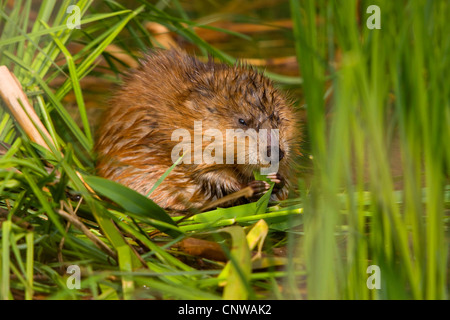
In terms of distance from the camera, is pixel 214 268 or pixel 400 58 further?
pixel 214 268

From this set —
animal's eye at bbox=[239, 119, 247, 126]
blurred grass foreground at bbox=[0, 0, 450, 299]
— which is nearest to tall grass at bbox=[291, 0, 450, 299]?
Answer: blurred grass foreground at bbox=[0, 0, 450, 299]

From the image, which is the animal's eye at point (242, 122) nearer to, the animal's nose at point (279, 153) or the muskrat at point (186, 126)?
the muskrat at point (186, 126)

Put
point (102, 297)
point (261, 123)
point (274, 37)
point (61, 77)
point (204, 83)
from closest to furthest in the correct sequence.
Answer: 1. point (102, 297)
2. point (261, 123)
3. point (204, 83)
4. point (61, 77)
5. point (274, 37)

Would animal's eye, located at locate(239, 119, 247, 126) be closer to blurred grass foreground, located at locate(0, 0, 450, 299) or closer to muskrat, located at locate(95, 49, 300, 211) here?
muskrat, located at locate(95, 49, 300, 211)

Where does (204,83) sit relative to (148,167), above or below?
above

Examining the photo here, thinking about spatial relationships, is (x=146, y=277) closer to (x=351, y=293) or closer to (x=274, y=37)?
(x=351, y=293)

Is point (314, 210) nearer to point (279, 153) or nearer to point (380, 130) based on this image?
point (380, 130)
